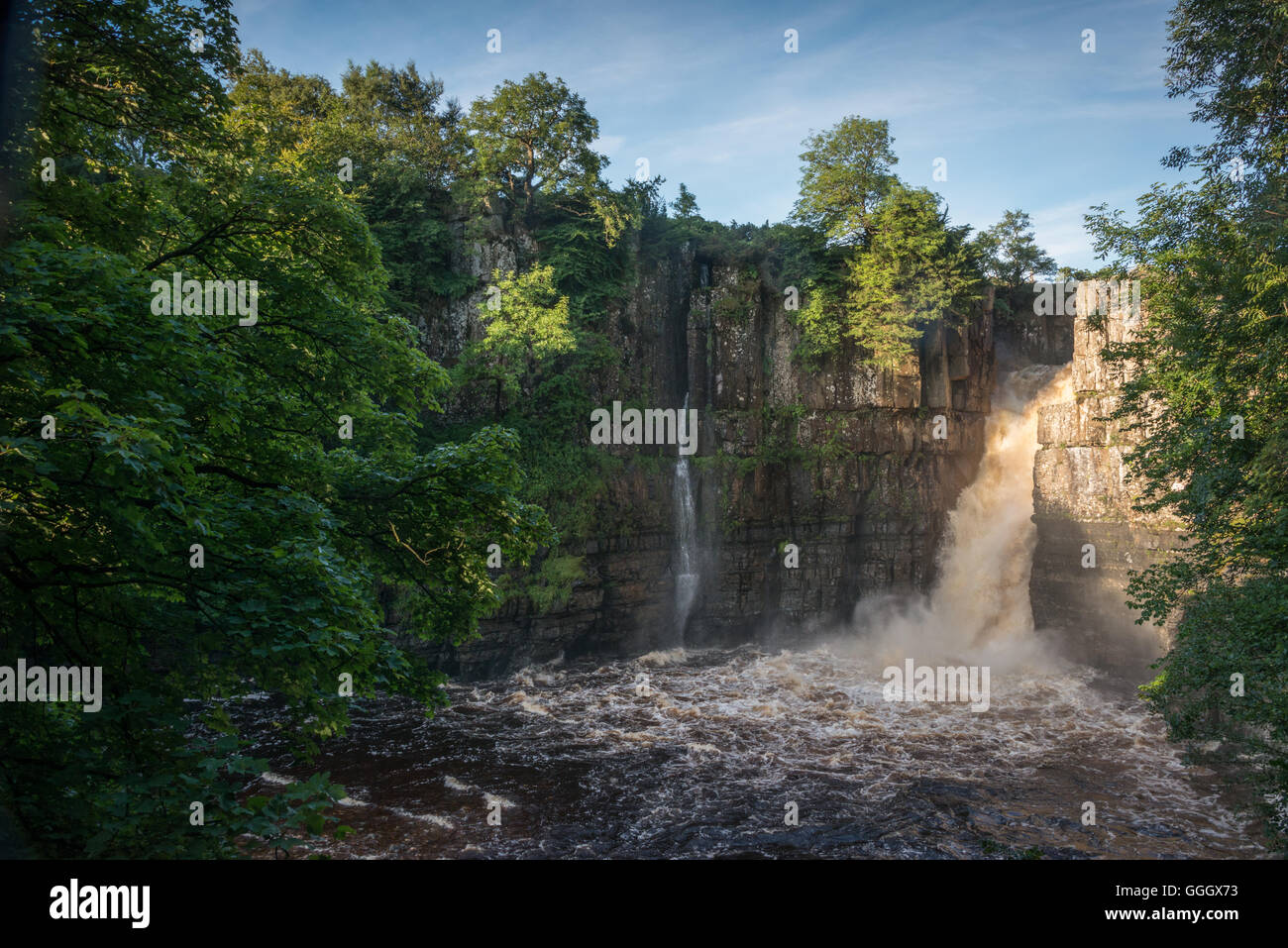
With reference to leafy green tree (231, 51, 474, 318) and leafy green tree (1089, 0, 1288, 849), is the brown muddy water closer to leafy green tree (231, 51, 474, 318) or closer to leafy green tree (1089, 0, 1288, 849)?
leafy green tree (1089, 0, 1288, 849)

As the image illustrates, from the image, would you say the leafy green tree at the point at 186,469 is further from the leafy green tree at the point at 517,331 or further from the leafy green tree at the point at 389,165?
the leafy green tree at the point at 389,165

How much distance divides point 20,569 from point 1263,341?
18853mm

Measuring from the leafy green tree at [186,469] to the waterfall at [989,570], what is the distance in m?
27.6

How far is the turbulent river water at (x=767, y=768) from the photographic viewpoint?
15.5 metres

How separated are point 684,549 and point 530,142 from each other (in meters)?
19.2

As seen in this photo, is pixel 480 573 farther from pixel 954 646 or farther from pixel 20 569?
pixel 954 646

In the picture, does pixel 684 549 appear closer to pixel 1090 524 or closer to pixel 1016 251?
pixel 1090 524

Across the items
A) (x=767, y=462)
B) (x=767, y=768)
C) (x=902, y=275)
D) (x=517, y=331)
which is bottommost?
(x=767, y=768)

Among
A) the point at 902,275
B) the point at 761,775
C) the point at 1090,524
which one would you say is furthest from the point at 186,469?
the point at 902,275

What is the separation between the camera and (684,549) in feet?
107

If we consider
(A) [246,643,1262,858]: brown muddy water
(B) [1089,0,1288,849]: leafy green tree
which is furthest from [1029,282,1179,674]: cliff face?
(B) [1089,0,1288,849]: leafy green tree

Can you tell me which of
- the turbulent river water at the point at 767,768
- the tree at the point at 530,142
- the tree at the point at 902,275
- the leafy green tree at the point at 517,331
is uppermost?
the tree at the point at 530,142

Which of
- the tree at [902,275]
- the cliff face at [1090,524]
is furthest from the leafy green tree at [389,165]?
the cliff face at [1090,524]

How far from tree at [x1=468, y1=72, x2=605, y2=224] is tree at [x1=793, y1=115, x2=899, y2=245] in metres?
10.9
